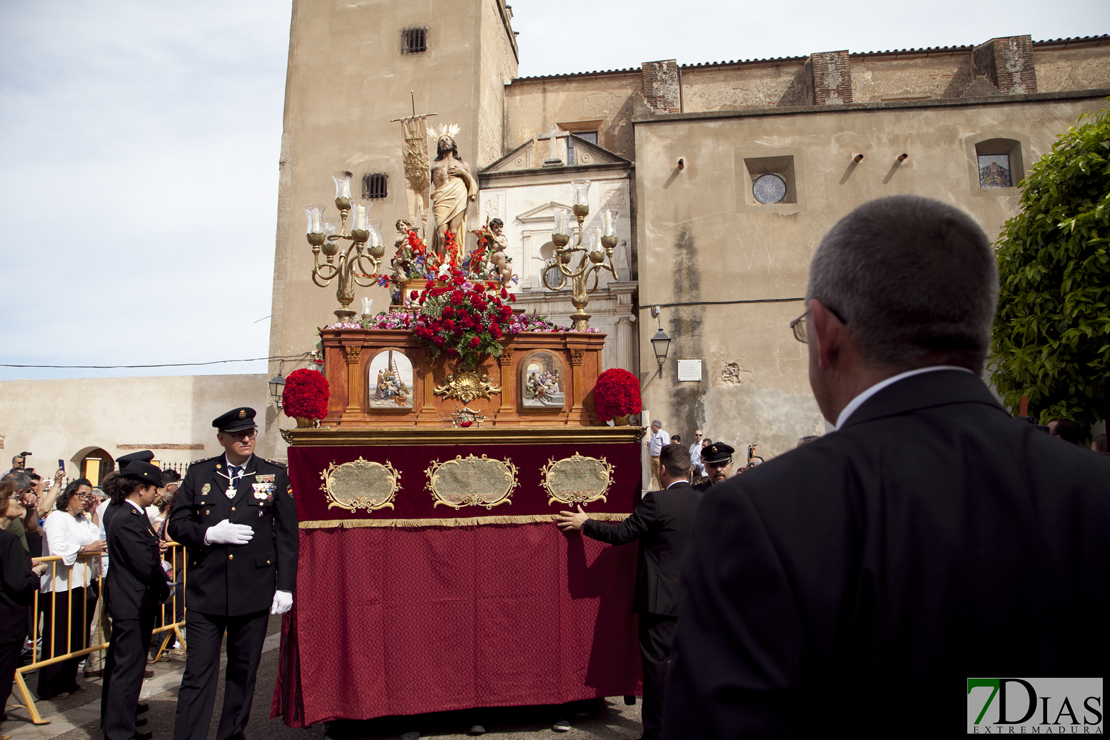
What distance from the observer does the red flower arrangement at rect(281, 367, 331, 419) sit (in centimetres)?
482

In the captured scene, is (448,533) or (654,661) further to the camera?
(448,533)

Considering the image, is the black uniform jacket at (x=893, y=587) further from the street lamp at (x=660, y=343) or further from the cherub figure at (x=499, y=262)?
the street lamp at (x=660, y=343)

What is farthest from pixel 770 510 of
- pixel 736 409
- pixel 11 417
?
pixel 11 417

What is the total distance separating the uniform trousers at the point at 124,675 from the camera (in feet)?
14.3

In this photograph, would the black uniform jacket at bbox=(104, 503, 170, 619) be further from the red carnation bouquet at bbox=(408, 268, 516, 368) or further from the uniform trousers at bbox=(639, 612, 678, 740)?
the uniform trousers at bbox=(639, 612, 678, 740)

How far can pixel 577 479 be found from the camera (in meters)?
5.02

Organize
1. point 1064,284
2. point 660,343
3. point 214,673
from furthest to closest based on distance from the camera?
1. point 660,343
2. point 1064,284
3. point 214,673

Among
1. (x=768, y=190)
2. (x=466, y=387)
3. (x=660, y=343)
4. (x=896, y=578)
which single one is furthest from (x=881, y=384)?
(x=768, y=190)

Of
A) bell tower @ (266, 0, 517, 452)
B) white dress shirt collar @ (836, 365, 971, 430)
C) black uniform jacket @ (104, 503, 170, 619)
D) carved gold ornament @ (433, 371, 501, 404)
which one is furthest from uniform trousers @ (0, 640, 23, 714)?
bell tower @ (266, 0, 517, 452)

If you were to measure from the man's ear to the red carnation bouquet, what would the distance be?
4049 mm

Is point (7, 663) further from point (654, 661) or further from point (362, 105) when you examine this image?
point (362, 105)

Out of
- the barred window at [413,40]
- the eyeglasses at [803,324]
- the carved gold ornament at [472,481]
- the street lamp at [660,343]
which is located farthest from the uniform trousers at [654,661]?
the barred window at [413,40]

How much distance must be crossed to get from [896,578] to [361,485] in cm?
423

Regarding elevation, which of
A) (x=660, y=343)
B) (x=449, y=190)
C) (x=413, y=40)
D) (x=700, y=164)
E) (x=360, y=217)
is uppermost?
(x=413, y=40)
